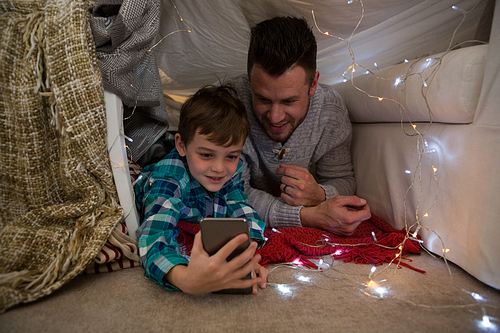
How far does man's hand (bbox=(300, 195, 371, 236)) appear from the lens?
40.1 inches

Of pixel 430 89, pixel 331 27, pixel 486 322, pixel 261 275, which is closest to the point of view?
pixel 486 322

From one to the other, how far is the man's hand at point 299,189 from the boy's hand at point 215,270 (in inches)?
20.0

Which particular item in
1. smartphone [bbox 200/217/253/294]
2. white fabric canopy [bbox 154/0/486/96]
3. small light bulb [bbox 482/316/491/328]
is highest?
white fabric canopy [bbox 154/0/486/96]

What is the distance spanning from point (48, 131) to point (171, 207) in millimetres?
365

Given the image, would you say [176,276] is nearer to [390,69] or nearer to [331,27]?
[390,69]

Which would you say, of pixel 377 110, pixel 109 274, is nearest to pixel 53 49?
pixel 109 274

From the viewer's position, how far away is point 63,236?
76cm

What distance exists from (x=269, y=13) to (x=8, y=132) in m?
0.96

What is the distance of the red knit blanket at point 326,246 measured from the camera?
874mm

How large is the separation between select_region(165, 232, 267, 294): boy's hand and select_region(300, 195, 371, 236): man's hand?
447 millimetres

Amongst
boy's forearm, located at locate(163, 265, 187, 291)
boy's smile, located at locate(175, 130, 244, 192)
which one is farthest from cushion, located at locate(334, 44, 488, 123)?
boy's forearm, located at locate(163, 265, 187, 291)

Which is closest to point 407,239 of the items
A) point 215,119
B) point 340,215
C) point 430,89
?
point 340,215

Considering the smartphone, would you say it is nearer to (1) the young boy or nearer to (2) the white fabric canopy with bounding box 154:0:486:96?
(1) the young boy

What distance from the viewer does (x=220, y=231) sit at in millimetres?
644
